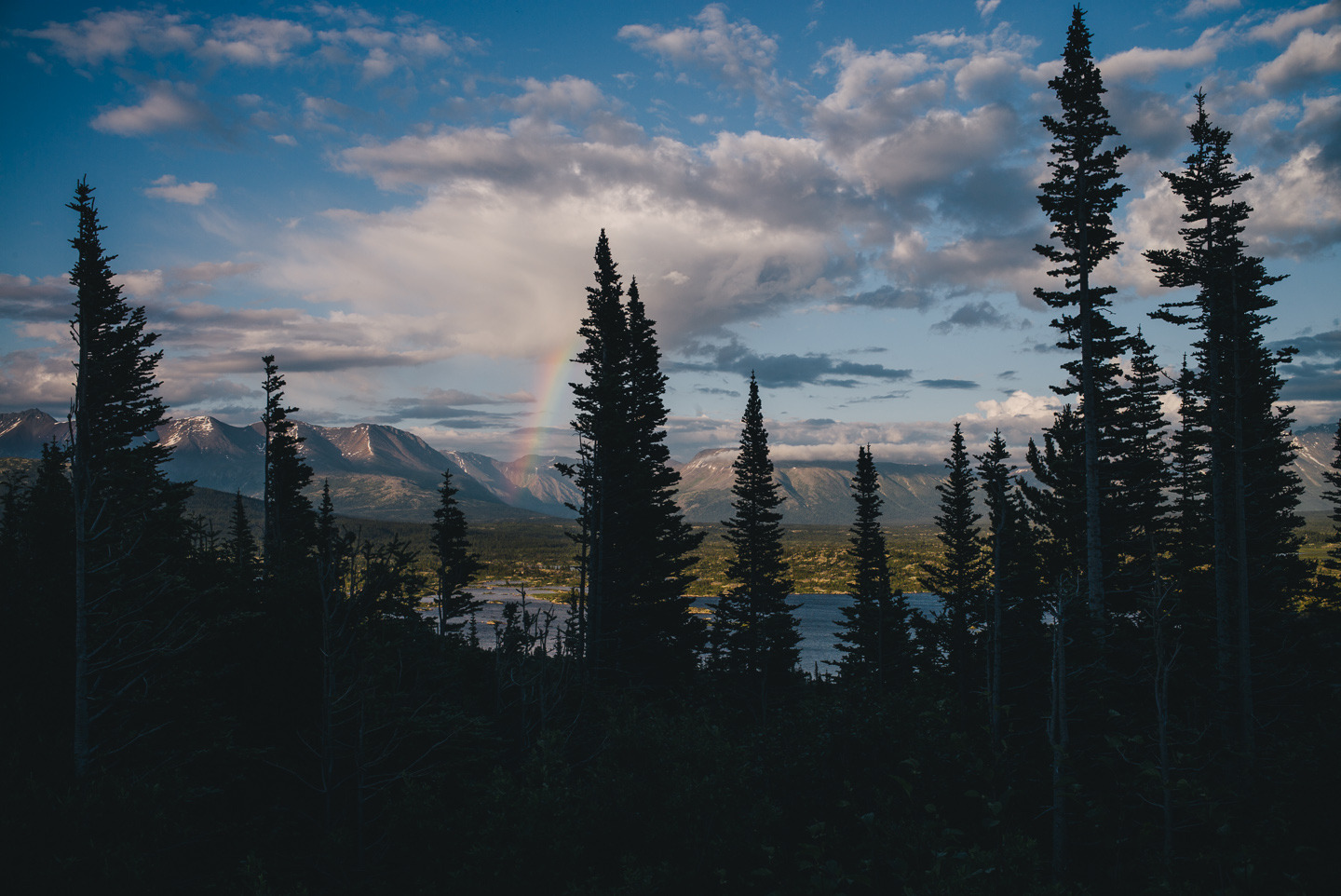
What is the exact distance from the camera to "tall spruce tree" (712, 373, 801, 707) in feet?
148

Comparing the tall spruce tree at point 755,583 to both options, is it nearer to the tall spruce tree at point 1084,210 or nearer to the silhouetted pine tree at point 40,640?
the tall spruce tree at point 1084,210

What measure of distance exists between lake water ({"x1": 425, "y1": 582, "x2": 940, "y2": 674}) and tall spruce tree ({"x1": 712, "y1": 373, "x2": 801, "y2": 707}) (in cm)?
865

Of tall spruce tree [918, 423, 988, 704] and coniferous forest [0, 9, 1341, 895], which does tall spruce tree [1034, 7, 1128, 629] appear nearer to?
coniferous forest [0, 9, 1341, 895]

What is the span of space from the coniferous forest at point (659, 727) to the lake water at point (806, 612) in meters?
28.4

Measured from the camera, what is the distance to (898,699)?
1509 cm

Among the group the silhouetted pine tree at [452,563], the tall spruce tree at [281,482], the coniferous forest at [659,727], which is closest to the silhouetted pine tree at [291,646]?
the coniferous forest at [659,727]

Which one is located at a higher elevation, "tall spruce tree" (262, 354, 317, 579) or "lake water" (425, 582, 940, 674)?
"tall spruce tree" (262, 354, 317, 579)

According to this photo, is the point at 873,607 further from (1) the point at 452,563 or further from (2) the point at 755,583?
(1) the point at 452,563

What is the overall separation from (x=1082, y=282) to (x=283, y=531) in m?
51.5

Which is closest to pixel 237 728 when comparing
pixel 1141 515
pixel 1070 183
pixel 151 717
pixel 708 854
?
pixel 151 717

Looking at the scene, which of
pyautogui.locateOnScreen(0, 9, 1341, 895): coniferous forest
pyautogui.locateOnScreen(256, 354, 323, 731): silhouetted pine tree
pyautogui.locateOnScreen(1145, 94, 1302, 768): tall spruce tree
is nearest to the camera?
pyautogui.locateOnScreen(0, 9, 1341, 895): coniferous forest

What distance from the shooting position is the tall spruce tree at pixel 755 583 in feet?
148

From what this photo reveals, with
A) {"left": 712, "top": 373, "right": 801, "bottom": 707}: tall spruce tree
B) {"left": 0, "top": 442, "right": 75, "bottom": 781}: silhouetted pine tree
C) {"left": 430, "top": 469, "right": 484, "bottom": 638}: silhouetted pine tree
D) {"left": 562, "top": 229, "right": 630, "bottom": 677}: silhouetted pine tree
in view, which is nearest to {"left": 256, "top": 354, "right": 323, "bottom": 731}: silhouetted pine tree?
{"left": 0, "top": 442, "right": 75, "bottom": 781}: silhouetted pine tree

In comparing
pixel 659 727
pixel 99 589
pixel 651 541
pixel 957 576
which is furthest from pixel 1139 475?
pixel 99 589
